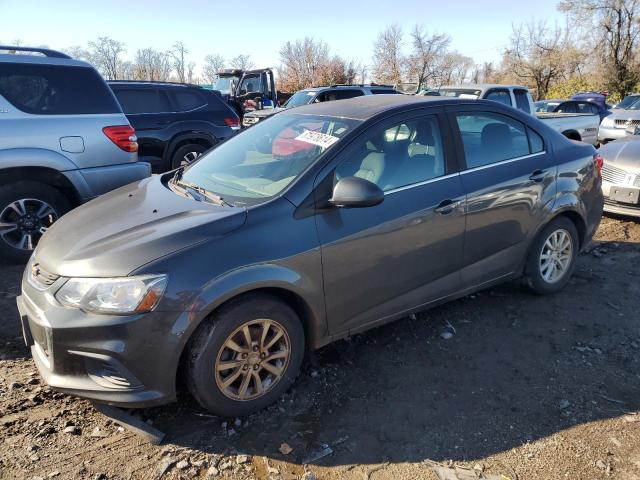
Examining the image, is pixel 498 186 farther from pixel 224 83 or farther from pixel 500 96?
pixel 224 83

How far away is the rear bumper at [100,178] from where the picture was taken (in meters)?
4.97

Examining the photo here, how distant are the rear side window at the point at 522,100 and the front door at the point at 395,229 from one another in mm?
8032

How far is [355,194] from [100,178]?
341 cm

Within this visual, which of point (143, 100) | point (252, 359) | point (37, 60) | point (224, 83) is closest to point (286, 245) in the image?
point (252, 359)

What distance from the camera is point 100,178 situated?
5078mm

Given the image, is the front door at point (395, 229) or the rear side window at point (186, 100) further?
the rear side window at point (186, 100)

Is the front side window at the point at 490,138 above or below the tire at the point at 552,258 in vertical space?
above

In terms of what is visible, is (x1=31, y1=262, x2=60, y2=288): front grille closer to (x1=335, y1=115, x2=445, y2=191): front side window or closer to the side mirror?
the side mirror

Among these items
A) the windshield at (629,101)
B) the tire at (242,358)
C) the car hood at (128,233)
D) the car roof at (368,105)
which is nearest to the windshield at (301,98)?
the car roof at (368,105)

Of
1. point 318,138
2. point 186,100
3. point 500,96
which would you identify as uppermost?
point 186,100

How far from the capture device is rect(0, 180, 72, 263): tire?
4762mm

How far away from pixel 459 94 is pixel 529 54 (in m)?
38.1

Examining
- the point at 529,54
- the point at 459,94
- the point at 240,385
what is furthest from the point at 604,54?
the point at 240,385

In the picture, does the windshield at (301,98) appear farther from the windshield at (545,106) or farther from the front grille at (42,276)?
the front grille at (42,276)
